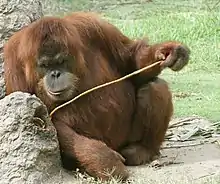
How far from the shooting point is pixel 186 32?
386 inches

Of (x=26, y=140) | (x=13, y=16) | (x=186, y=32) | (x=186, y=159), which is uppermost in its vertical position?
(x=13, y=16)

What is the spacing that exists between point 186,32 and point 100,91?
200 inches

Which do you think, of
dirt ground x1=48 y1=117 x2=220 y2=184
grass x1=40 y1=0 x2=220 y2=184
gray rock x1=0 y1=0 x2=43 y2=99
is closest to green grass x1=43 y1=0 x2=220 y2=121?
grass x1=40 y1=0 x2=220 y2=184

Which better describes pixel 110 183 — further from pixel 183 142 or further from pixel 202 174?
pixel 183 142

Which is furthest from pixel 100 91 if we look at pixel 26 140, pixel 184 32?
pixel 184 32

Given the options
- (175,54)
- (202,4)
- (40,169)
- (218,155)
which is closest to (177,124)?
(218,155)

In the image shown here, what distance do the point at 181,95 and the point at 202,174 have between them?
3079mm

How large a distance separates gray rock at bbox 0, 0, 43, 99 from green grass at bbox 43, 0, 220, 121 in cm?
166

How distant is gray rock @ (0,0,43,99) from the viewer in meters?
5.91

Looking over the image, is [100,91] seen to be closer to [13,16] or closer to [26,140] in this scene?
[26,140]

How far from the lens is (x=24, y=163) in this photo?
4391 mm

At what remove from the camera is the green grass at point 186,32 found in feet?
24.1

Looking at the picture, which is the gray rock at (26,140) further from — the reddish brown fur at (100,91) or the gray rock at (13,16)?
the gray rock at (13,16)

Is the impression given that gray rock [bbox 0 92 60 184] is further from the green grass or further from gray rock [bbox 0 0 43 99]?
the green grass
